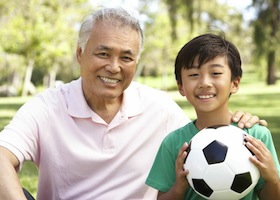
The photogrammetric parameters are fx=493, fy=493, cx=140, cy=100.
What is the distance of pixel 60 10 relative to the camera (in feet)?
90.8

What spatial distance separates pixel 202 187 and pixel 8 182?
102cm

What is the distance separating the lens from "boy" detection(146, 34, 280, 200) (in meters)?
2.48

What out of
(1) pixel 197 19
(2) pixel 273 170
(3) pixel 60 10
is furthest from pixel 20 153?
(3) pixel 60 10

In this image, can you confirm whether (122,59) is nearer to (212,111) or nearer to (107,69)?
(107,69)

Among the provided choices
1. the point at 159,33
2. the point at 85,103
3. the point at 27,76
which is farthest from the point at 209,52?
the point at 159,33

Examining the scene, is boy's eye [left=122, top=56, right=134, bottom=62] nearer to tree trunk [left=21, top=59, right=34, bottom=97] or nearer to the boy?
the boy

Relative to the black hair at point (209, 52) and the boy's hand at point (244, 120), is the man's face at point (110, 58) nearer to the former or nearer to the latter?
the black hair at point (209, 52)

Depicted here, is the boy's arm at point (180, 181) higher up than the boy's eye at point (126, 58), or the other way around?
the boy's eye at point (126, 58)

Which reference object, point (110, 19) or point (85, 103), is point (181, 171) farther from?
point (110, 19)

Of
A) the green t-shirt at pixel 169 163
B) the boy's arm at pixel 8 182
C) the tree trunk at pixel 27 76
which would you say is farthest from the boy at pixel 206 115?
the tree trunk at pixel 27 76

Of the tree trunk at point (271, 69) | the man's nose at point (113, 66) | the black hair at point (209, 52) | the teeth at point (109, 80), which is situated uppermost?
the black hair at point (209, 52)

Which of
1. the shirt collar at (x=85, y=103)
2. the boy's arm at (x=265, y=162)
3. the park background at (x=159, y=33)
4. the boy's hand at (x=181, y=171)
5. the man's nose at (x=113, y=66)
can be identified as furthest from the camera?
the park background at (x=159, y=33)

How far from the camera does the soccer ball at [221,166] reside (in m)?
2.43

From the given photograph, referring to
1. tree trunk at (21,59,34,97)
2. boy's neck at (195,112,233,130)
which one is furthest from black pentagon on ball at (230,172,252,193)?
tree trunk at (21,59,34,97)
